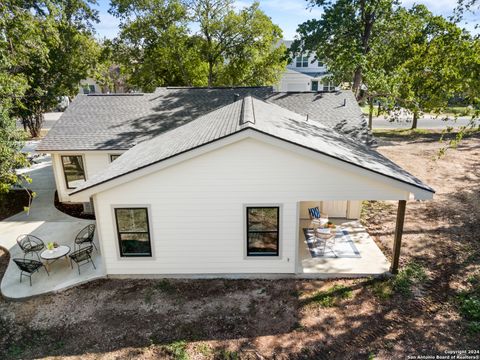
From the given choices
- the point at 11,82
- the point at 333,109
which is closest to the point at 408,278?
the point at 333,109

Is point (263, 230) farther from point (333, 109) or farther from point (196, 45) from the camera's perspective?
point (196, 45)

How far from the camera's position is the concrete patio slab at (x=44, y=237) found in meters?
10.3

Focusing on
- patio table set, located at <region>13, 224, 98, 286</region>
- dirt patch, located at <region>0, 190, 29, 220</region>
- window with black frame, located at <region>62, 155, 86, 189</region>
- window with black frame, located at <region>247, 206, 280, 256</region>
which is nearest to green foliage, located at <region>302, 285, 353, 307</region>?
window with black frame, located at <region>247, 206, 280, 256</region>

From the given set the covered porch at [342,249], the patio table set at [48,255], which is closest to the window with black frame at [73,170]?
the patio table set at [48,255]

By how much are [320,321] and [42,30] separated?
729 inches

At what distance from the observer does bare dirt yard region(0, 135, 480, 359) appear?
308 inches

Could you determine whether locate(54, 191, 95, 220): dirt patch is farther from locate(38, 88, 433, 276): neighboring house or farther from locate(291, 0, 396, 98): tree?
locate(291, 0, 396, 98): tree

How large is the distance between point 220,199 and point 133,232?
3.01 meters

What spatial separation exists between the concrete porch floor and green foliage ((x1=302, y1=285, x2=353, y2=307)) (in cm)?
68

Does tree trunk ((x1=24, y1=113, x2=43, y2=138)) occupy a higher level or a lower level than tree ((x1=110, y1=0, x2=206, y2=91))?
lower

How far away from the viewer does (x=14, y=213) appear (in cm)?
1658

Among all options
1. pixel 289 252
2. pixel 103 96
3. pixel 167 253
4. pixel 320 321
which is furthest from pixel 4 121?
pixel 320 321

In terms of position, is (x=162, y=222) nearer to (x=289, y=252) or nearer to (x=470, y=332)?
(x=289, y=252)

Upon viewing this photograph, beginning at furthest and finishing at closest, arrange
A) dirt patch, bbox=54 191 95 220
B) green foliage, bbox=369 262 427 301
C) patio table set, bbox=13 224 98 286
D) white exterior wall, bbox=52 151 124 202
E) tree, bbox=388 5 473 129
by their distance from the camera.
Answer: white exterior wall, bbox=52 151 124 202, tree, bbox=388 5 473 129, dirt patch, bbox=54 191 95 220, patio table set, bbox=13 224 98 286, green foliage, bbox=369 262 427 301
